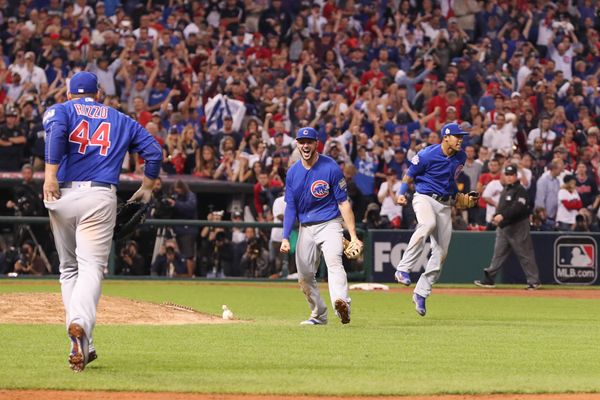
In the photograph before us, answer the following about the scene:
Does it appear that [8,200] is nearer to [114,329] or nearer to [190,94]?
[190,94]

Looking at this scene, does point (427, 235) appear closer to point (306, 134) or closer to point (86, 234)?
point (306, 134)

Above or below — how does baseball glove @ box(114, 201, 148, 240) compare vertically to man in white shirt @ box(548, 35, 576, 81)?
below

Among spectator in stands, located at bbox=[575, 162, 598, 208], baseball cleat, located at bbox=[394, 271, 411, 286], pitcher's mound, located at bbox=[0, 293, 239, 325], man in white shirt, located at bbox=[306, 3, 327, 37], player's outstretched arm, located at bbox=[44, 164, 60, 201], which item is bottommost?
pitcher's mound, located at bbox=[0, 293, 239, 325]

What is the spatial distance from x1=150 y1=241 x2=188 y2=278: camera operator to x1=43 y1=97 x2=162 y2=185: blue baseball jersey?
43.8ft

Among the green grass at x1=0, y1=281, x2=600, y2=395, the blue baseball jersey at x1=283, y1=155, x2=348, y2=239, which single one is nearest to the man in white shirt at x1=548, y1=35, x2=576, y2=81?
the green grass at x1=0, y1=281, x2=600, y2=395

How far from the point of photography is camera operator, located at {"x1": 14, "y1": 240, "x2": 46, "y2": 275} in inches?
887

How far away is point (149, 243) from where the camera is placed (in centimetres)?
2306

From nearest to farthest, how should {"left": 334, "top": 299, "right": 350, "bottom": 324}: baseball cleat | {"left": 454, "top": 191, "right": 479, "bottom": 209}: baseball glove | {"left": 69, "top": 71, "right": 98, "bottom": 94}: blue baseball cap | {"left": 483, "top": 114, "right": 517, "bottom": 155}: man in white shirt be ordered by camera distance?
{"left": 69, "top": 71, "right": 98, "bottom": 94}: blue baseball cap → {"left": 334, "top": 299, "right": 350, "bottom": 324}: baseball cleat → {"left": 454, "top": 191, "right": 479, "bottom": 209}: baseball glove → {"left": 483, "top": 114, "right": 517, "bottom": 155}: man in white shirt

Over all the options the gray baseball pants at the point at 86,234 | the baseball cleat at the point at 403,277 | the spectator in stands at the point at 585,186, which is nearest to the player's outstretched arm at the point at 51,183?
the gray baseball pants at the point at 86,234

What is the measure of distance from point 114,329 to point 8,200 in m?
11.8

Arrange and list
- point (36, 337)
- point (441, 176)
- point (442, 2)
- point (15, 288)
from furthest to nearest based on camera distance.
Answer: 1. point (442, 2)
2. point (15, 288)
3. point (441, 176)
4. point (36, 337)

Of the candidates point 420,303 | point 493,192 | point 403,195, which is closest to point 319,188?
point 403,195

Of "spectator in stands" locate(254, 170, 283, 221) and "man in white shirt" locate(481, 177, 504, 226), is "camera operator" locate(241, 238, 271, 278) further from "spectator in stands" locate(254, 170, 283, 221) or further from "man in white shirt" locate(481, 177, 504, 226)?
"man in white shirt" locate(481, 177, 504, 226)

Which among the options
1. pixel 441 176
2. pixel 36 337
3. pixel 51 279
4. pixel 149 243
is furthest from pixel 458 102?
pixel 36 337
